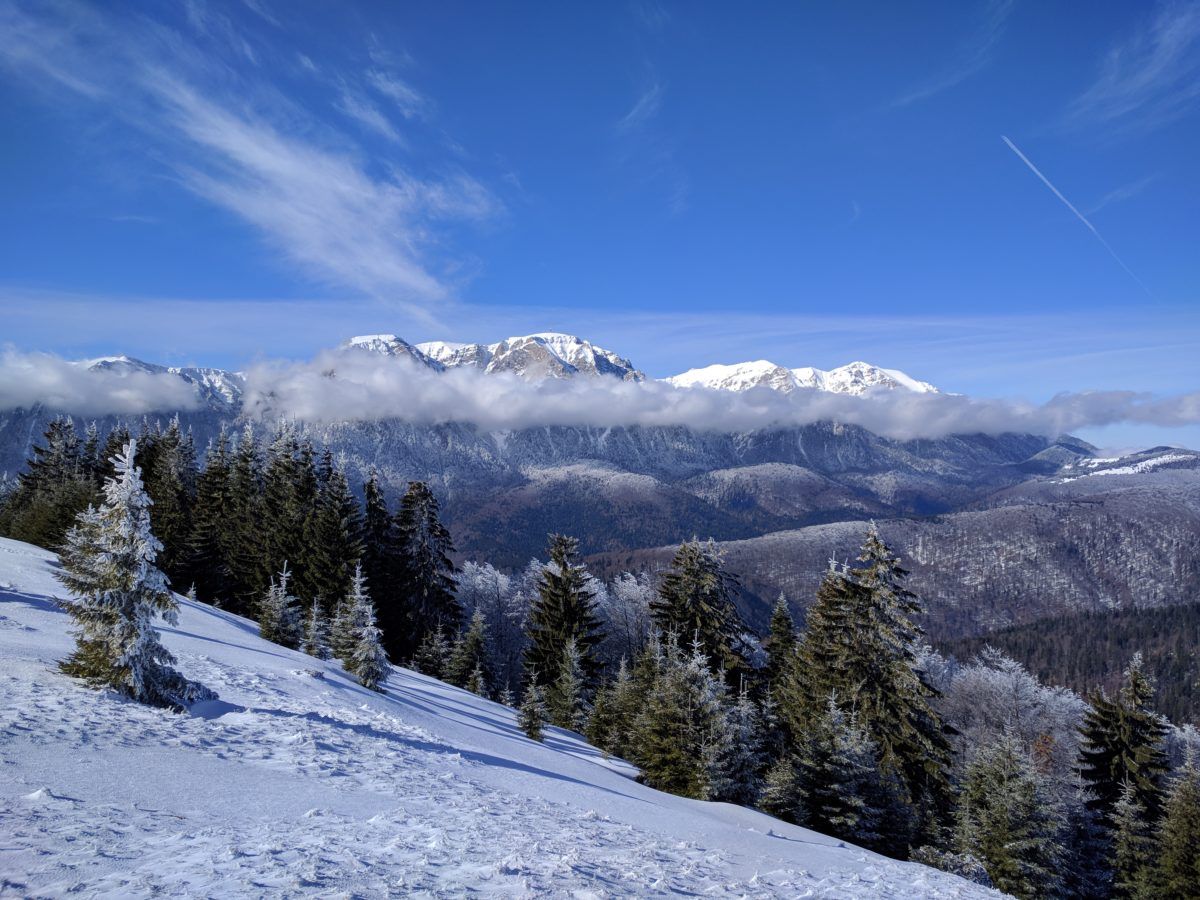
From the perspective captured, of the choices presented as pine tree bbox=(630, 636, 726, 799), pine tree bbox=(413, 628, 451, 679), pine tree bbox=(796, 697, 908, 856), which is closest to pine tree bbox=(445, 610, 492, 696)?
pine tree bbox=(413, 628, 451, 679)

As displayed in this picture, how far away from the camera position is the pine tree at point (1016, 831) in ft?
75.3

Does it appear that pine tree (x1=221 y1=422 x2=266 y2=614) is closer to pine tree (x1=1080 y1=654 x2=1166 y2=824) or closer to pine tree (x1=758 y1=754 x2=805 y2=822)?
pine tree (x1=758 y1=754 x2=805 y2=822)

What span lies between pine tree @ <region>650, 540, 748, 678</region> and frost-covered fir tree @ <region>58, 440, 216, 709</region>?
2476cm

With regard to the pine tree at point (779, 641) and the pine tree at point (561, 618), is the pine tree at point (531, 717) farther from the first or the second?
the pine tree at point (779, 641)

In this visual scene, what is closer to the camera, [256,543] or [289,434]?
[256,543]

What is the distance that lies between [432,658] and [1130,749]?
124 ft

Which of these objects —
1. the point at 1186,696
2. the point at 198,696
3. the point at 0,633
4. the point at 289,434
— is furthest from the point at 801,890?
the point at 1186,696

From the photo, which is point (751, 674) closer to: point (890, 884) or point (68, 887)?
point (890, 884)

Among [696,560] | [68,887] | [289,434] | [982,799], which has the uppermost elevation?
[289,434]

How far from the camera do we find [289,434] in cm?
5006

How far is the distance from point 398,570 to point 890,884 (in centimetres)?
3865

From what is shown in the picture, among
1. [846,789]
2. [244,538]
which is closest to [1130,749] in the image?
[846,789]

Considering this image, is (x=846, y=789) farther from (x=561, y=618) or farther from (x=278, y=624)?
(x=278, y=624)

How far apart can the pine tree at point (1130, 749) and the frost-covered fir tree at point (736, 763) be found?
64.4ft
